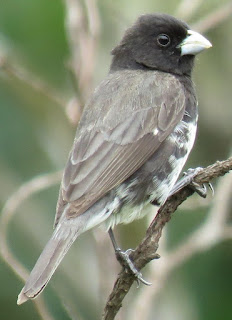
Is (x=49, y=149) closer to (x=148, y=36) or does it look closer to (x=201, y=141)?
(x=201, y=141)

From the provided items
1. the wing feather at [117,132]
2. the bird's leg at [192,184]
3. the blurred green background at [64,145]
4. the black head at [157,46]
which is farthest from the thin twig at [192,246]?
the bird's leg at [192,184]

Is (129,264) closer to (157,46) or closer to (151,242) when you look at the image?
(151,242)

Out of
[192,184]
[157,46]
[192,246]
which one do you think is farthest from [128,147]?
[192,246]

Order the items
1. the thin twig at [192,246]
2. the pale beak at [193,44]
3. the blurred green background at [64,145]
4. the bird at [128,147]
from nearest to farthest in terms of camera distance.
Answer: the bird at [128,147] → the pale beak at [193,44] → the thin twig at [192,246] → the blurred green background at [64,145]

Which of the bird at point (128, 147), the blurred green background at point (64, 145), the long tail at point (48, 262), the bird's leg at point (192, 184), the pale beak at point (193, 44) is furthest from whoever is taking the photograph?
the blurred green background at point (64, 145)

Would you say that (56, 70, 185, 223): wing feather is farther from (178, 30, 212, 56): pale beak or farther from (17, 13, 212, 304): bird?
(178, 30, 212, 56): pale beak

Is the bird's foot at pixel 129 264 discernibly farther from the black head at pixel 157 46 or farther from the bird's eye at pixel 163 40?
the bird's eye at pixel 163 40

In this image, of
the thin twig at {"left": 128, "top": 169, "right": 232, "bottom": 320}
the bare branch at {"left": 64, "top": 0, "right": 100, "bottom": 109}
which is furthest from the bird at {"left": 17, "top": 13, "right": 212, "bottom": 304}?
the thin twig at {"left": 128, "top": 169, "right": 232, "bottom": 320}
